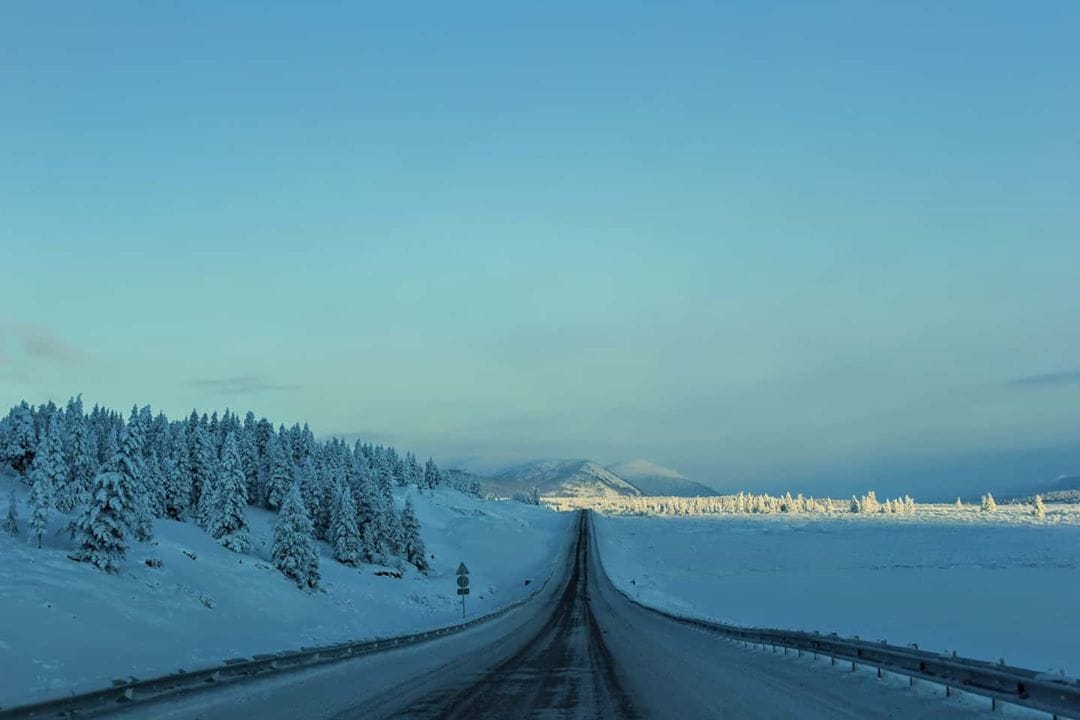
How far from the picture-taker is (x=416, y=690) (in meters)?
Result: 16.1

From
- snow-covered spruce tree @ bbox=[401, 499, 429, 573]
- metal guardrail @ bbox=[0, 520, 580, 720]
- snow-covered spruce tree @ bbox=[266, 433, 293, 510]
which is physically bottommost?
snow-covered spruce tree @ bbox=[401, 499, 429, 573]

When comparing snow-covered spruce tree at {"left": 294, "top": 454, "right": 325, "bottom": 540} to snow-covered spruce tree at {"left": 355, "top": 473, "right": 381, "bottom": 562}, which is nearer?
snow-covered spruce tree at {"left": 355, "top": 473, "right": 381, "bottom": 562}

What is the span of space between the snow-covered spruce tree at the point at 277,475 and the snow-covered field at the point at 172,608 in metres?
11.6

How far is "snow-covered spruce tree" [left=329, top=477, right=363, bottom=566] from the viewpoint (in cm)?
8100

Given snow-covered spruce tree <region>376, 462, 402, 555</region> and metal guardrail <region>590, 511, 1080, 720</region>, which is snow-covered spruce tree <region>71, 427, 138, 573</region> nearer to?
metal guardrail <region>590, 511, 1080, 720</region>

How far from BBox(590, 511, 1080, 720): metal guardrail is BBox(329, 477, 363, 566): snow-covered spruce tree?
64701mm

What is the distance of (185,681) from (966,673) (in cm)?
1410

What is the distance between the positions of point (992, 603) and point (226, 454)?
6343 centimetres

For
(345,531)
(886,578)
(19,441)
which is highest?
(19,441)

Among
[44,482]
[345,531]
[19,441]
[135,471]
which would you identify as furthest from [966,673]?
[19,441]

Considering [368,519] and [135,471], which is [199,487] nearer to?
[368,519]

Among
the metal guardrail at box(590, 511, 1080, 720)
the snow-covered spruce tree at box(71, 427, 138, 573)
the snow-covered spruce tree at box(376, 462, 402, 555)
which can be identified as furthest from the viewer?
the snow-covered spruce tree at box(376, 462, 402, 555)

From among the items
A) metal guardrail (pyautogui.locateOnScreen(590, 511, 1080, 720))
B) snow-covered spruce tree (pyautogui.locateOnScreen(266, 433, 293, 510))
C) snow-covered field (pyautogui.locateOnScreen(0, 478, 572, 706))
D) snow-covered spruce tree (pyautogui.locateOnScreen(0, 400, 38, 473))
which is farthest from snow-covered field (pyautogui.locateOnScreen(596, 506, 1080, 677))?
snow-covered spruce tree (pyautogui.locateOnScreen(0, 400, 38, 473))

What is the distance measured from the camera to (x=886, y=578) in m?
74.9
